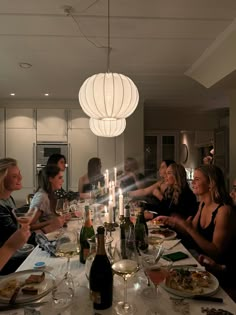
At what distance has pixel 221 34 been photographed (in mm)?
2562

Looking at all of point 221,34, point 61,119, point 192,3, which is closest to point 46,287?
point 192,3

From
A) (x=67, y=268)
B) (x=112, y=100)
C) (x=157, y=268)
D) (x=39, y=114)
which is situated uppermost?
(x=39, y=114)

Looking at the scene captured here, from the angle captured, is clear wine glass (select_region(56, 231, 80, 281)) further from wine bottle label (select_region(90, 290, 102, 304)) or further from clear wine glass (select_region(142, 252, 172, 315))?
clear wine glass (select_region(142, 252, 172, 315))

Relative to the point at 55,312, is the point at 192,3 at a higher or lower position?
higher

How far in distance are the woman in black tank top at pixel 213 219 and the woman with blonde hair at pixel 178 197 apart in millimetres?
661

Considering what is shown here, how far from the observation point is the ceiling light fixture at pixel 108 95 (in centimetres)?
184

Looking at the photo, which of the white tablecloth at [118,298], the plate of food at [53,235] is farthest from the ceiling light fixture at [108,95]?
the white tablecloth at [118,298]

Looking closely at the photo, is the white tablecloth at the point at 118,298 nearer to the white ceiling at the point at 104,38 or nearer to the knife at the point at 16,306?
the knife at the point at 16,306

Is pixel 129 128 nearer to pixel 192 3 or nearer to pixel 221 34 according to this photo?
pixel 221 34

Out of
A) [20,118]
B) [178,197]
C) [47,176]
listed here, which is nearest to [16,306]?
[47,176]

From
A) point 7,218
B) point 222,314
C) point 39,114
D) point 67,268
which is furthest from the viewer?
point 39,114

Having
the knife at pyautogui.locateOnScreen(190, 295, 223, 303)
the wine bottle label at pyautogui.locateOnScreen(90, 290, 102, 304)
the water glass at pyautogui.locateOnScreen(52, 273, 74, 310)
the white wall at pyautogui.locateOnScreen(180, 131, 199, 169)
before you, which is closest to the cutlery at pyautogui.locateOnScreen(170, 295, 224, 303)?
the knife at pyautogui.locateOnScreen(190, 295, 223, 303)

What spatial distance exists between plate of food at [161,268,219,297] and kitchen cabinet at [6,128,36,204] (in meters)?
4.51

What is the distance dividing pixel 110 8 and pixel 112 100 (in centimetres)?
82
